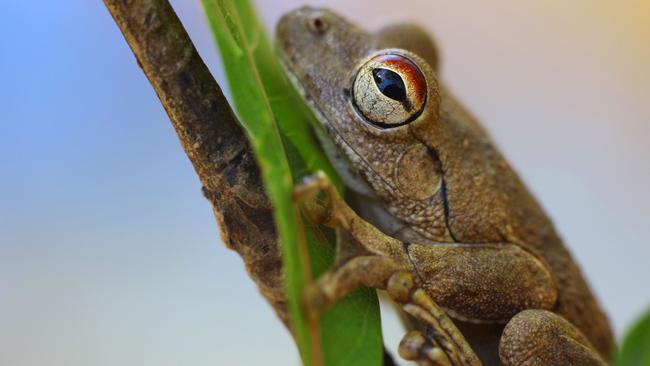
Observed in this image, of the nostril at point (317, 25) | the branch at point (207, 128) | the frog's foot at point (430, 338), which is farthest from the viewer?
the nostril at point (317, 25)

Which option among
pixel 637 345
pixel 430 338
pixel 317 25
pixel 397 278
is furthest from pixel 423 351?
pixel 317 25

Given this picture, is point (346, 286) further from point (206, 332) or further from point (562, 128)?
point (562, 128)

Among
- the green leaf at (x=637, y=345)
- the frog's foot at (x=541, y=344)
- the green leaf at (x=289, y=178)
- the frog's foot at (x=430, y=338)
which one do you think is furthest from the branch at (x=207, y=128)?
the green leaf at (x=637, y=345)

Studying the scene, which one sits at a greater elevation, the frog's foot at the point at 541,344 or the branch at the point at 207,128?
the branch at the point at 207,128

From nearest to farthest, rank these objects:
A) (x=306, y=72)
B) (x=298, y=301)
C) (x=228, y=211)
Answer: (x=298, y=301) < (x=228, y=211) < (x=306, y=72)

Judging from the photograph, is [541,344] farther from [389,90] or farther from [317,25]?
[317,25]

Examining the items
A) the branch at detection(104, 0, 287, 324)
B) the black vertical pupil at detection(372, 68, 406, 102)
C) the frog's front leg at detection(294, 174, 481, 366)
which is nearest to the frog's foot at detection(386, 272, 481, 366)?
the frog's front leg at detection(294, 174, 481, 366)

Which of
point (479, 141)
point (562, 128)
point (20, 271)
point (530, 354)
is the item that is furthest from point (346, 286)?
point (562, 128)

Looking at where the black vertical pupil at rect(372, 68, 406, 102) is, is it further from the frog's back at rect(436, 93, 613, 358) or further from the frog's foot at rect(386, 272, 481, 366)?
the frog's foot at rect(386, 272, 481, 366)

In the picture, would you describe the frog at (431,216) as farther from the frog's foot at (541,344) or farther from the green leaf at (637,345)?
the green leaf at (637,345)
